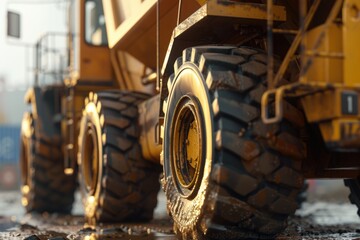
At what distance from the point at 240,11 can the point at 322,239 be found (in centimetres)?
187

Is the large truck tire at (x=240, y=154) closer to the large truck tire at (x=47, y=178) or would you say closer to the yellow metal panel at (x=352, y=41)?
the yellow metal panel at (x=352, y=41)

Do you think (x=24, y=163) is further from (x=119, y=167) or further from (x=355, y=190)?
(x=355, y=190)

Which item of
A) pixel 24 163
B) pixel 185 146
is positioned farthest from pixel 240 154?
pixel 24 163

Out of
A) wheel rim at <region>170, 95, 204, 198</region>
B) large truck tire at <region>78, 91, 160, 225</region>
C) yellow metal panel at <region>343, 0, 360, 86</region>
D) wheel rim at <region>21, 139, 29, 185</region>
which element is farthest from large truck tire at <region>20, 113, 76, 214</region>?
yellow metal panel at <region>343, 0, 360, 86</region>

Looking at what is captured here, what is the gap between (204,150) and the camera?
12.6 ft

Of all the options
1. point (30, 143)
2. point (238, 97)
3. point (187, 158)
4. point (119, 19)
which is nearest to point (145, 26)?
point (119, 19)

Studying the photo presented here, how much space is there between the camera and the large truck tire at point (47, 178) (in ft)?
28.8

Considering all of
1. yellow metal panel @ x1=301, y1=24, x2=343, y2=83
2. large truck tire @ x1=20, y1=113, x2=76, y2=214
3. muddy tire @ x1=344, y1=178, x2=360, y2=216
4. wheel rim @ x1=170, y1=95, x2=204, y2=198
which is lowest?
large truck tire @ x1=20, y1=113, x2=76, y2=214

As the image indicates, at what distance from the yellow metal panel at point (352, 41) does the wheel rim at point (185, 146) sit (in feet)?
3.79

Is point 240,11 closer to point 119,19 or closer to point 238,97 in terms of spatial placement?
point 238,97

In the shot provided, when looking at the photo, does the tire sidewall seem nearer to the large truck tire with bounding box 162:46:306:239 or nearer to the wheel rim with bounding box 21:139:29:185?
the large truck tire with bounding box 162:46:306:239

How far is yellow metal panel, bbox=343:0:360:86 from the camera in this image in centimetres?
317

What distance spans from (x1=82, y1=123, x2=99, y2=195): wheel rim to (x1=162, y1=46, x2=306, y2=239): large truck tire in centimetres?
294

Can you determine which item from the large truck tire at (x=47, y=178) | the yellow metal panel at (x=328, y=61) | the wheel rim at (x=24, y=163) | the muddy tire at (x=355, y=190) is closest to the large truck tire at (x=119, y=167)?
the muddy tire at (x=355, y=190)
